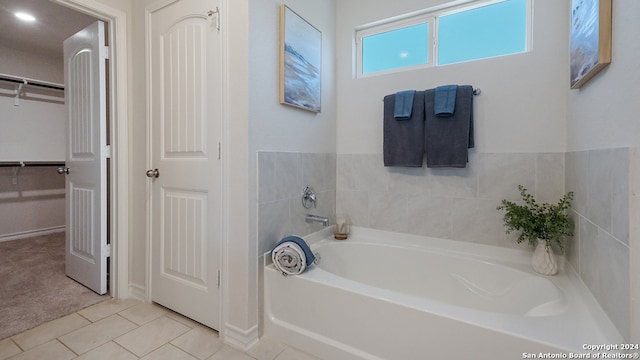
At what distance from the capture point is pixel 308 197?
204 cm

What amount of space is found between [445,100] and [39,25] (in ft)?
13.2

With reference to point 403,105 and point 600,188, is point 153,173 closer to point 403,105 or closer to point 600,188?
point 403,105

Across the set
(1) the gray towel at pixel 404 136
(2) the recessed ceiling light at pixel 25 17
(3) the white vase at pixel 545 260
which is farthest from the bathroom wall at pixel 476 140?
(2) the recessed ceiling light at pixel 25 17

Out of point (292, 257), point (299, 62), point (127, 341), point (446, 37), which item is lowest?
point (127, 341)

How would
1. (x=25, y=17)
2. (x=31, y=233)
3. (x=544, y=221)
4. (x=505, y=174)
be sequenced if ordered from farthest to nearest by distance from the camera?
(x=31, y=233) < (x=25, y=17) < (x=505, y=174) < (x=544, y=221)

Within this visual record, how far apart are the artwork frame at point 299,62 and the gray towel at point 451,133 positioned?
82 cm

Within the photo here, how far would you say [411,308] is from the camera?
1.23m

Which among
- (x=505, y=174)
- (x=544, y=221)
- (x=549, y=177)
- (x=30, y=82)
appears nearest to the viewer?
(x=544, y=221)

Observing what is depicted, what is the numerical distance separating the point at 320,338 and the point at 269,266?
1.59 feet

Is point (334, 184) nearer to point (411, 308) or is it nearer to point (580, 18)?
→ point (411, 308)

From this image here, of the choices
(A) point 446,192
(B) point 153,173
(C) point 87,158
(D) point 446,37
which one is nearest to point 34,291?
(C) point 87,158

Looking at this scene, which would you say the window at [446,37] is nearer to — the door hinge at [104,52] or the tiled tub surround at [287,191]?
the tiled tub surround at [287,191]

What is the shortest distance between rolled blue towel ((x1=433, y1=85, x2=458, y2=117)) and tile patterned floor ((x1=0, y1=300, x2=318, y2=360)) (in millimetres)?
1695

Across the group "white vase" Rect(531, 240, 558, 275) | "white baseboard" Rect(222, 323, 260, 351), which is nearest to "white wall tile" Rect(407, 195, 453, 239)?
"white vase" Rect(531, 240, 558, 275)
